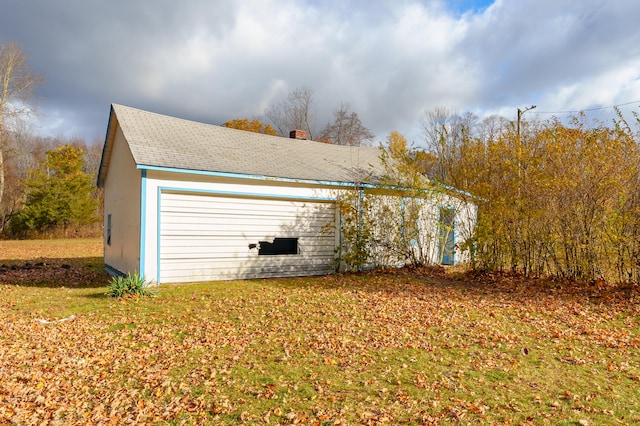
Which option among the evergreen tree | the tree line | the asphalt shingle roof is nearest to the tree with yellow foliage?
the evergreen tree

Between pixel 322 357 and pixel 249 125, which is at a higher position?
pixel 249 125

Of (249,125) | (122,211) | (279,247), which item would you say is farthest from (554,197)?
(249,125)

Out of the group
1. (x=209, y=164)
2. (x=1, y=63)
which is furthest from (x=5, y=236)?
(x=209, y=164)

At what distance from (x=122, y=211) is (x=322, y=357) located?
342 inches

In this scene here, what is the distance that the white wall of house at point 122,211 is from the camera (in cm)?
997

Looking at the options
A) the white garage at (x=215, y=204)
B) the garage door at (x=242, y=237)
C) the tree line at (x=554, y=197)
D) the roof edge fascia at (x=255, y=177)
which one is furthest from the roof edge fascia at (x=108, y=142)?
the tree line at (x=554, y=197)

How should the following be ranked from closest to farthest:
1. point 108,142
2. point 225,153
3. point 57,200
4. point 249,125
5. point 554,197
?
point 554,197, point 225,153, point 108,142, point 57,200, point 249,125

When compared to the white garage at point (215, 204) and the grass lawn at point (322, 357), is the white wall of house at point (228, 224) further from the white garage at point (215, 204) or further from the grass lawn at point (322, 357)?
the grass lawn at point (322, 357)

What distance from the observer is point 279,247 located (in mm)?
11586

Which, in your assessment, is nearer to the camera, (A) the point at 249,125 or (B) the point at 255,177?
(B) the point at 255,177

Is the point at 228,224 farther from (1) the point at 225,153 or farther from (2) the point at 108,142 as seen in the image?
(2) the point at 108,142

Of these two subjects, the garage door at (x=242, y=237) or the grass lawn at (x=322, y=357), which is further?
the garage door at (x=242, y=237)

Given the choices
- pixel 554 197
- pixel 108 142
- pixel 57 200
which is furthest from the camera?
pixel 57 200

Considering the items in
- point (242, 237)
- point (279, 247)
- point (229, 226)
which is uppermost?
point (229, 226)
